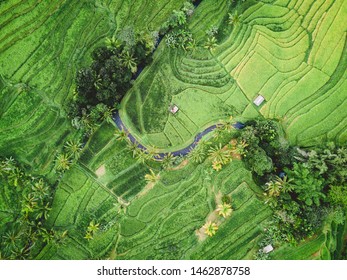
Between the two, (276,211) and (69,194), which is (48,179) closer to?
(69,194)

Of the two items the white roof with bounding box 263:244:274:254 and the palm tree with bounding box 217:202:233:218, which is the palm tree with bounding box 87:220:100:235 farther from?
the white roof with bounding box 263:244:274:254

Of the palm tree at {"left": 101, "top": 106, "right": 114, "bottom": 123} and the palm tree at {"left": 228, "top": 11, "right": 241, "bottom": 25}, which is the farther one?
the palm tree at {"left": 228, "top": 11, "right": 241, "bottom": 25}

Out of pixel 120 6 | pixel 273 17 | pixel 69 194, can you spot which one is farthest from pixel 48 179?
pixel 273 17

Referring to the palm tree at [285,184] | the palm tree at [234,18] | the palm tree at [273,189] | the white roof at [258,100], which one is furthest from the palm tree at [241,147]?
the palm tree at [234,18]

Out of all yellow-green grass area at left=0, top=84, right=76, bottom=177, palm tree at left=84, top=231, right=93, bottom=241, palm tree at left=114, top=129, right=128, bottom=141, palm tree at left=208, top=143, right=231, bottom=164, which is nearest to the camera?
palm tree at left=84, top=231, right=93, bottom=241

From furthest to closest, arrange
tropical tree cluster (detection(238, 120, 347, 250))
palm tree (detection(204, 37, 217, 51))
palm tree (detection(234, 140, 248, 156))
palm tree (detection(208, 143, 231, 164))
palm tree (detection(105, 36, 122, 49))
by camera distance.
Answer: palm tree (detection(204, 37, 217, 51))
palm tree (detection(105, 36, 122, 49))
palm tree (detection(208, 143, 231, 164))
palm tree (detection(234, 140, 248, 156))
tropical tree cluster (detection(238, 120, 347, 250))

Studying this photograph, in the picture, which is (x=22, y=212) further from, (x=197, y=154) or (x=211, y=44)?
(x=211, y=44)

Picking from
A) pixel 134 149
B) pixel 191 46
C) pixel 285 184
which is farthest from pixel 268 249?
pixel 191 46

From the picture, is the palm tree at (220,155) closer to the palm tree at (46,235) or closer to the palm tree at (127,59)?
the palm tree at (127,59)

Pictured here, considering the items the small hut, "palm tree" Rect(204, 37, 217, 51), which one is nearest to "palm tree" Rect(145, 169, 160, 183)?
the small hut
